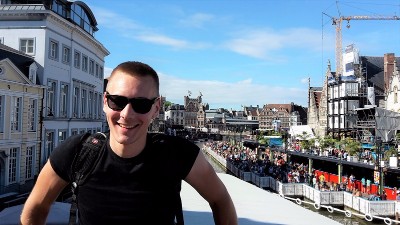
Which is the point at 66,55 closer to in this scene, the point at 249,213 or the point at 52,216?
the point at 52,216

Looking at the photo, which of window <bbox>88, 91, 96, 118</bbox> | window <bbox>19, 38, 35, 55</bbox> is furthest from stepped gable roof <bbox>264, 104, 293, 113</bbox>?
window <bbox>19, 38, 35, 55</bbox>

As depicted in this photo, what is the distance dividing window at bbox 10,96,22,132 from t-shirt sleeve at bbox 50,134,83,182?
2235 centimetres

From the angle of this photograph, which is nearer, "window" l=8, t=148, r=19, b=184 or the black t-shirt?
the black t-shirt

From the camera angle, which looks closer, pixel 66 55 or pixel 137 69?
pixel 137 69

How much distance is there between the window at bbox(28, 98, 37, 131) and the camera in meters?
24.6

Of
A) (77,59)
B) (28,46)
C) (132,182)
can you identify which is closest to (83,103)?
(77,59)

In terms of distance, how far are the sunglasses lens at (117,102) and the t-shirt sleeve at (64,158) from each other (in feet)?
0.93

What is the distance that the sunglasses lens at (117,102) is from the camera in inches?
84.6

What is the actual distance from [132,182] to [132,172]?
5cm

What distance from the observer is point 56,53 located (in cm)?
2877

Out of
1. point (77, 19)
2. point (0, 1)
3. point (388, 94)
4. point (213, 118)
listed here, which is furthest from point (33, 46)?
point (213, 118)

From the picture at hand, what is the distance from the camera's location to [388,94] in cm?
4888

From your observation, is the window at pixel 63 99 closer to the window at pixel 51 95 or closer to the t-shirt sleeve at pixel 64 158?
the window at pixel 51 95

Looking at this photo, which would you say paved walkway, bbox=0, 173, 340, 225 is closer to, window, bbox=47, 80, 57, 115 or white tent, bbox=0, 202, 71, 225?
white tent, bbox=0, 202, 71, 225
